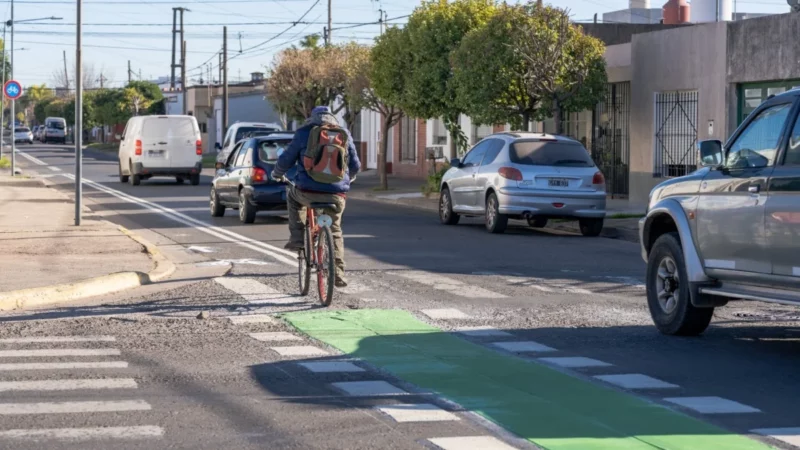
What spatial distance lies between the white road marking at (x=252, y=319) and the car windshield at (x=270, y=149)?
35.8ft

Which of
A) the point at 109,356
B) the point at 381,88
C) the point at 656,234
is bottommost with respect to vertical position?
the point at 109,356

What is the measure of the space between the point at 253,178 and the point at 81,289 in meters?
9.13

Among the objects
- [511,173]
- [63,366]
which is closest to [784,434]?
[63,366]

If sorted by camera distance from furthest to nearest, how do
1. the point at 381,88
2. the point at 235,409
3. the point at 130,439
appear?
1. the point at 381,88
2. the point at 235,409
3. the point at 130,439

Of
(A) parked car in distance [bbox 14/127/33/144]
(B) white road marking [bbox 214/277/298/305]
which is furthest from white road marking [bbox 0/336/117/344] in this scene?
(A) parked car in distance [bbox 14/127/33/144]

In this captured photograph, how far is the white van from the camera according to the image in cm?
3625

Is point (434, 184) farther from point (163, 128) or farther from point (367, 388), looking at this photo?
point (367, 388)

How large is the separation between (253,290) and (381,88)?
21217 mm

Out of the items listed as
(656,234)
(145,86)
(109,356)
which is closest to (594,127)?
(656,234)

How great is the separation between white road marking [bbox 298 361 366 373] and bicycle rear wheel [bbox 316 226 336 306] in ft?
8.81

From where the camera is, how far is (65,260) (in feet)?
47.4

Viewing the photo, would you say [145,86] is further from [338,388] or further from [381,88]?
[338,388]

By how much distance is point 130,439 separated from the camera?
6137mm

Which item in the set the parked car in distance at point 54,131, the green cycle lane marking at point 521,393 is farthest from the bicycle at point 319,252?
the parked car in distance at point 54,131
